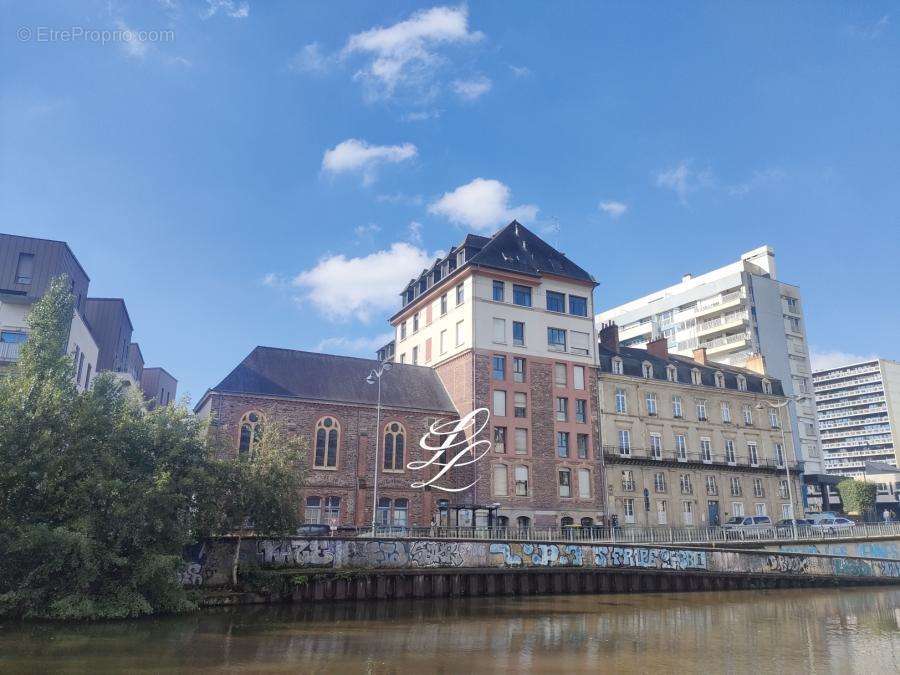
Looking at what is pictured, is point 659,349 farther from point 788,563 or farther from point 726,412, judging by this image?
point 788,563

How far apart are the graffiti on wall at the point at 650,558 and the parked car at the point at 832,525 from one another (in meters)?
13.7

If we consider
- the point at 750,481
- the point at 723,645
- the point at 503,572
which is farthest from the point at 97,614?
the point at 750,481

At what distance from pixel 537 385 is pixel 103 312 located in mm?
34855

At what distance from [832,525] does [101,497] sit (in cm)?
4694

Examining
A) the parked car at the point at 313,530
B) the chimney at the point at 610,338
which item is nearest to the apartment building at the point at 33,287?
the parked car at the point at 313,530

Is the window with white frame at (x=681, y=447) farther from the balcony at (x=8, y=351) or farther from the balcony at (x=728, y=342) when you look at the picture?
the balcony at (x=8, y=351)

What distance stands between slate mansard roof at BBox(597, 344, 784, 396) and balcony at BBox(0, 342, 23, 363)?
39951 mm

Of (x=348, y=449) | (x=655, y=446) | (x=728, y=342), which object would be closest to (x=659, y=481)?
(x=655, y=446)

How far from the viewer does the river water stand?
17.7 meters

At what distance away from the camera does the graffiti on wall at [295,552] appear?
3028 cm

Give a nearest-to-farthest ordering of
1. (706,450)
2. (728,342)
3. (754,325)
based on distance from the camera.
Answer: (706,450), (754,325), (728,342)

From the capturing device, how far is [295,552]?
30.8 m

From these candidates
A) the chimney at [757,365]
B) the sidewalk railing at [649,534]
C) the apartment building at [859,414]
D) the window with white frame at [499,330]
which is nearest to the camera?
the sidewalk railing at [649,534]

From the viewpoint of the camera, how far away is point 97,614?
78.2 ft
